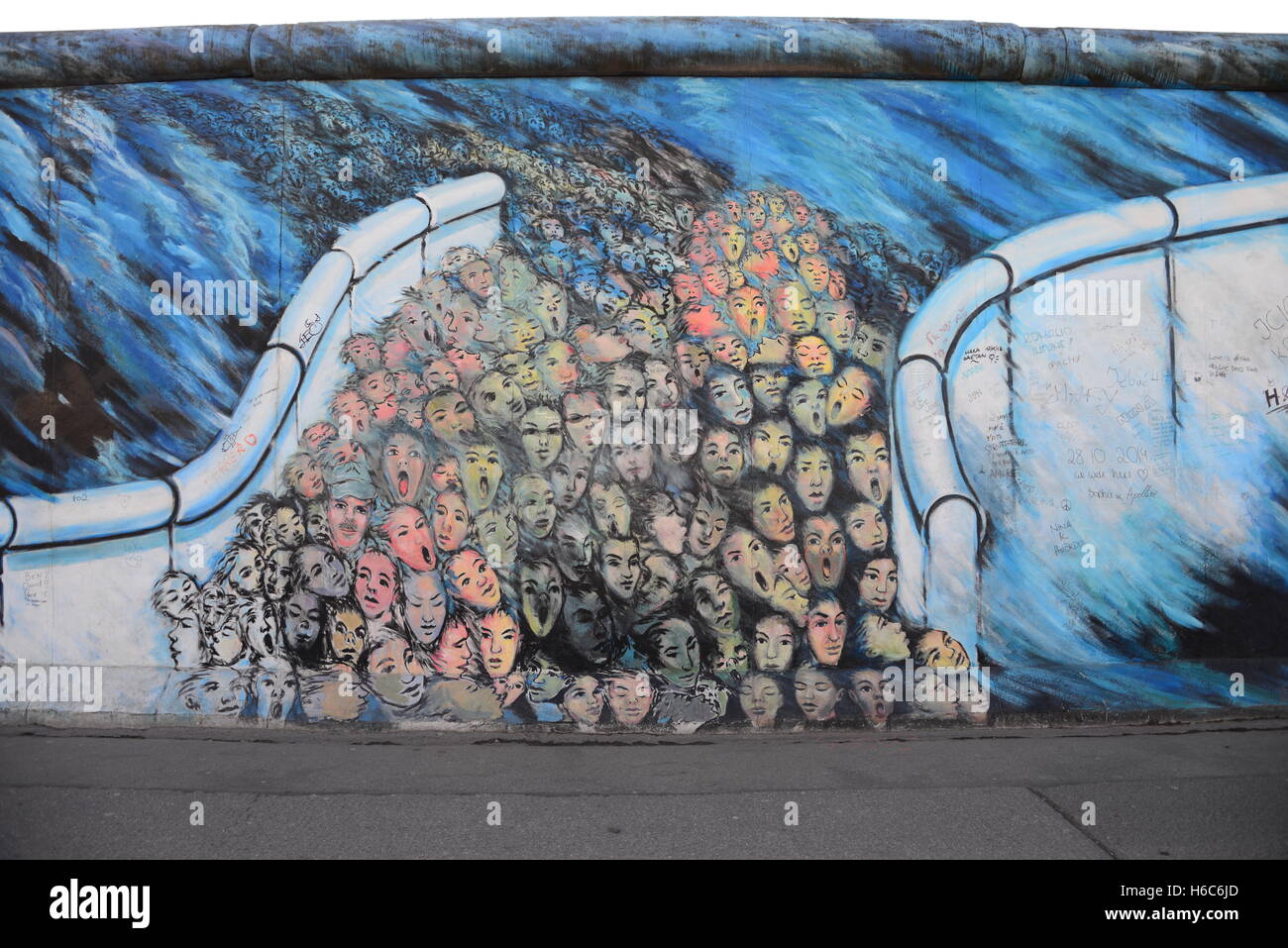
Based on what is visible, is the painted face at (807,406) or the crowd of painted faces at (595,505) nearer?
the crowd of painted faces at (595,505)

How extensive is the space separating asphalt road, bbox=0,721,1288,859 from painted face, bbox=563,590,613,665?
541 mm

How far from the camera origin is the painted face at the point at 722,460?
593cm

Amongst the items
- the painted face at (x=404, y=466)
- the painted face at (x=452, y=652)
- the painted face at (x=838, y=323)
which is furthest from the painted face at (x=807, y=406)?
the painted face at (x=452, y=652)

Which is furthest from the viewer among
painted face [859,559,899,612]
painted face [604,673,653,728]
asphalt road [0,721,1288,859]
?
painted face [859,559,899,612]

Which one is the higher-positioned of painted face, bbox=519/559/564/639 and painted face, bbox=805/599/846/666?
painted face, bbox=519/559/564/639

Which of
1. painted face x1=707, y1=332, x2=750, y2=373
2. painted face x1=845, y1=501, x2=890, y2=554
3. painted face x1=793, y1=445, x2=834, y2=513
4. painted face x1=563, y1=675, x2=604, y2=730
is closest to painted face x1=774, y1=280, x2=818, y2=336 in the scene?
painted face x1=707, y1=332, x2=750, y2=373

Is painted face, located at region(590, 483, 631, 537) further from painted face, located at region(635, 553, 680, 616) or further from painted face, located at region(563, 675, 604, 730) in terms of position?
painted face, located at region(563, 675, 604, 730)

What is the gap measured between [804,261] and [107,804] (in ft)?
16.1

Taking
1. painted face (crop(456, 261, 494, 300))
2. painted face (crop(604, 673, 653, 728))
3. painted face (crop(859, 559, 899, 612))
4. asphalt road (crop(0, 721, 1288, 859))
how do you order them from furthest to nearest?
1. painted face (crop(456, 261, 494, 300))
2. painted face (crop(859, 559, 899, 612))
3. painted face (crop(604, 673, 653, 728))
4. asphalt road (crop(0, 721, 1288, 859))

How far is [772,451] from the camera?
19.5 ft

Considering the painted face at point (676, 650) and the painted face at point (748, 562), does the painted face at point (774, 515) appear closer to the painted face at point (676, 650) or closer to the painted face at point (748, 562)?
the painted face at point (748, 562)

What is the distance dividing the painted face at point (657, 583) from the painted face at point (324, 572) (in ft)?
6.16

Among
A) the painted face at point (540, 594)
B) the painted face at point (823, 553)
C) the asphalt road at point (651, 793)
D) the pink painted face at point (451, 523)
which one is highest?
the pink painted face at point (451, 523)

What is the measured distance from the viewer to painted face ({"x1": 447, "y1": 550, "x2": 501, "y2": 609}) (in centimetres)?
588
